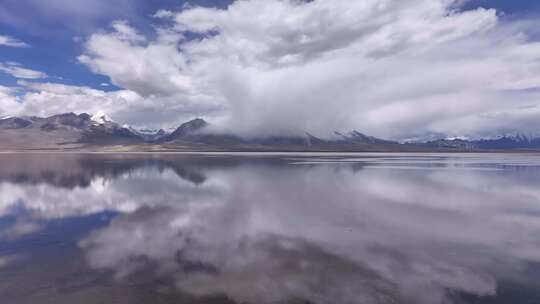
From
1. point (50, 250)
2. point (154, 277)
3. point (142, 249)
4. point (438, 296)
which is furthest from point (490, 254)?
point (50, 250)

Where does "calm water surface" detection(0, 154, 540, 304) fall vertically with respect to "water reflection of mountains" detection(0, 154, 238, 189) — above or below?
above

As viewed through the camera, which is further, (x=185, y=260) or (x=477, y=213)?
(x=477, y=213)

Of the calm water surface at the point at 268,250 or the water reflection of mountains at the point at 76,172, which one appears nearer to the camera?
the calm water surface at the point at 268,250

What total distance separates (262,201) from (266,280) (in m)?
18.9

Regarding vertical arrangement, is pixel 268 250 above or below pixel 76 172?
above

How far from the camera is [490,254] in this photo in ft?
58.9

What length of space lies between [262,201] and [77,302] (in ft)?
71.9

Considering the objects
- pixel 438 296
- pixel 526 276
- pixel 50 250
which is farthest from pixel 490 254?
pixel 50 250

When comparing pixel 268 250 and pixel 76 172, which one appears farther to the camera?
pixel 76 172

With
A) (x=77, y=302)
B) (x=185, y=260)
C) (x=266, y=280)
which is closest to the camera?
(x=77, y=302)

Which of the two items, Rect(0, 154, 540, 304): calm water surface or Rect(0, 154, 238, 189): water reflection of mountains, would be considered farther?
Rect(0, 154, 238, 189): water reflection of mountains

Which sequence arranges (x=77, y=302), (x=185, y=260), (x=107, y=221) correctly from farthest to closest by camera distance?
(x=107, y=221)
(x=185, y=260)
(x=77, y=302)

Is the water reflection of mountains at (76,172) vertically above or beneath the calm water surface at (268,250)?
beneath

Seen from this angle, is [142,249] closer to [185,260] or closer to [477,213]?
[185,260]
